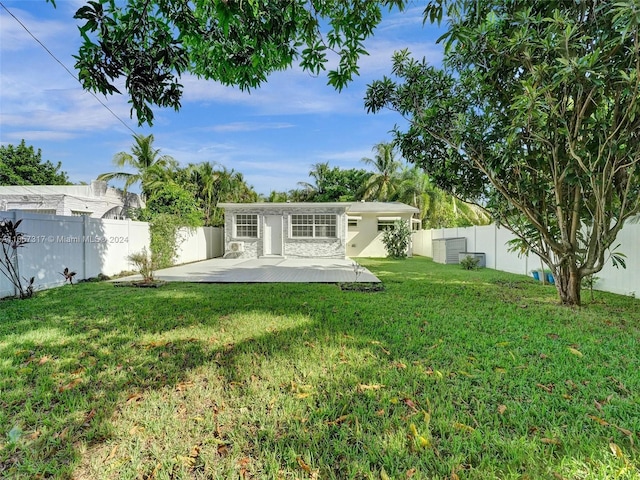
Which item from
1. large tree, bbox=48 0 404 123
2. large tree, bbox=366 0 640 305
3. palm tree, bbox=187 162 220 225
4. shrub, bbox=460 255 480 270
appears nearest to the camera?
large tree, bbox=48 0 404 123

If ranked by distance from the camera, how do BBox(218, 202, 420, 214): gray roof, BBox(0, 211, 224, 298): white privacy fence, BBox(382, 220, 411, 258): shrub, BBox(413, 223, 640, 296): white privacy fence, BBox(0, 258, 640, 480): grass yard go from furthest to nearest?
BBox(382, 220, 411, 258): shrub → BBox(218, 202, 420, 214): gray roof → BBox(0, 211, 224, 298): white privacy fence → BBox(413, 223, 640, 296): white privacy fence → BBox(0, 258, 640, 480): grass yard

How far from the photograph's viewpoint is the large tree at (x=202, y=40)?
3154 millimetres

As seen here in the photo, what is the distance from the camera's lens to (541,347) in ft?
12.9

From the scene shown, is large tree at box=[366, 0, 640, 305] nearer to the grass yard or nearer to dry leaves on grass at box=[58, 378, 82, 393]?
the grass yard

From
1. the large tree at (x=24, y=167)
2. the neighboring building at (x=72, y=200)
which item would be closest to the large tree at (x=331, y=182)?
the neighboring building at (x=72, y=200)

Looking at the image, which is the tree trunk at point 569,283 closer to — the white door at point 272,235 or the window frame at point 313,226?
the window frame at point 313,226

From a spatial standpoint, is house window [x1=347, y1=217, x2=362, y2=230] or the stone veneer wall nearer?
the stone veneer wall

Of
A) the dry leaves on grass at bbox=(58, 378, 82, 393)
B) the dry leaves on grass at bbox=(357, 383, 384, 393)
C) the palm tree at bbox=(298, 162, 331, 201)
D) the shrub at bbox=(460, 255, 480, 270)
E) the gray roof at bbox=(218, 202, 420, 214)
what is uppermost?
the palm tree at bbox=(298, 162, 331, 201)

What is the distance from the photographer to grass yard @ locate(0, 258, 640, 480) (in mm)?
2047

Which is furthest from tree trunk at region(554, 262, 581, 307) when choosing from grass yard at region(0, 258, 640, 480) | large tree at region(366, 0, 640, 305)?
grass yard at region(0, 258, 640, 480)

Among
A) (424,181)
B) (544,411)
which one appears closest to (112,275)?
(544,411)

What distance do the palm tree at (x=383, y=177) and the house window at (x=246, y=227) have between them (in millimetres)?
10854

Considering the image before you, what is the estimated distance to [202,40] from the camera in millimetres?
4023

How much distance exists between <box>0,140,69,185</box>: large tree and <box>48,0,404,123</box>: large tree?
3488 centimetres
